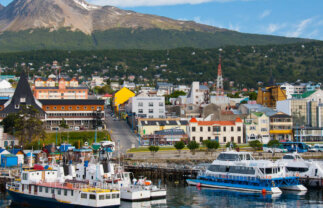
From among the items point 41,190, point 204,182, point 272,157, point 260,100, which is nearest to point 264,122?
point 272,157

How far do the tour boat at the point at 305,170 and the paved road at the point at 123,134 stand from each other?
32.4 m

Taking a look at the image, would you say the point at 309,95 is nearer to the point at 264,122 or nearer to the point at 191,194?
the point at 264,122

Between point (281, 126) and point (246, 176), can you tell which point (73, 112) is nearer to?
point (281, 126)

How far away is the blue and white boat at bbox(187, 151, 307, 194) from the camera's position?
2589 inches

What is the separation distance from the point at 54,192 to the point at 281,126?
233 ft

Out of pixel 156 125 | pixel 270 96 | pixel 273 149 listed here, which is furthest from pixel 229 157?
pixel 270 96

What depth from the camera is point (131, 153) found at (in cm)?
9325

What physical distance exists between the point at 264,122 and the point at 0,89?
74832 mm

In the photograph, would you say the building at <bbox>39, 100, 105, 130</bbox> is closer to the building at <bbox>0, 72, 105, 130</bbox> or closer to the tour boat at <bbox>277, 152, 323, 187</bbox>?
the building at <bbox>0, 72, 105, 130</bbox>

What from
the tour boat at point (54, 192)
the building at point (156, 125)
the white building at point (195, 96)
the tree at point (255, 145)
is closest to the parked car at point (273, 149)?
the tree at point (255, 145)

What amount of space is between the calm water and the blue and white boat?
59.9 inches

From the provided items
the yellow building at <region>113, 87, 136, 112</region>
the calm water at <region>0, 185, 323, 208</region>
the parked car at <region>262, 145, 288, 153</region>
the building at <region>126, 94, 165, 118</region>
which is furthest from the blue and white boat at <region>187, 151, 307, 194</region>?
the yellow building at <region>113, 87, 136, 112</region>

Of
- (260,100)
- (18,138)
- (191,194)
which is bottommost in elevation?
(191,194)

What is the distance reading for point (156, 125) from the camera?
110688mm
